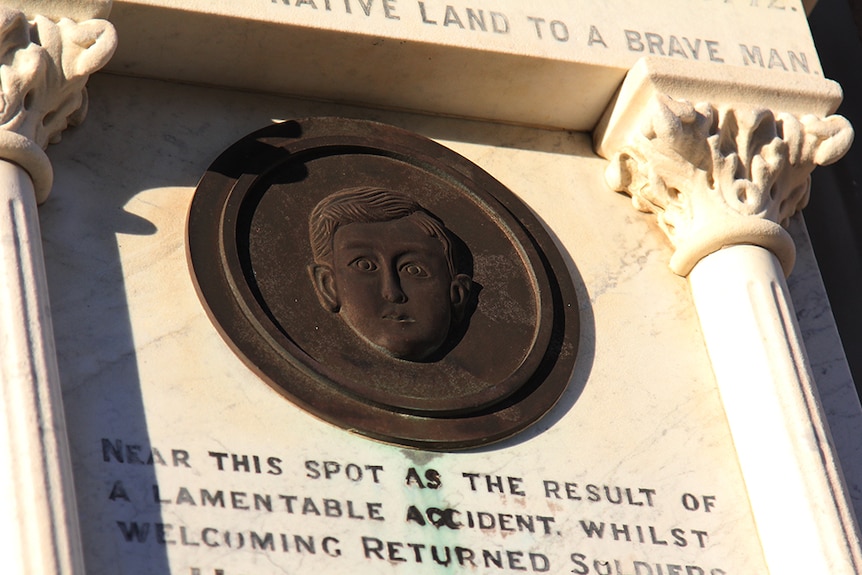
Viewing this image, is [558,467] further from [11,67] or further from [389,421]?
[11,67]

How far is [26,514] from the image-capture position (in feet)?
18.1

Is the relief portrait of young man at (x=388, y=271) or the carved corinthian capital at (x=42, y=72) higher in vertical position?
the carved corinthian capital at (x=42, y=72)

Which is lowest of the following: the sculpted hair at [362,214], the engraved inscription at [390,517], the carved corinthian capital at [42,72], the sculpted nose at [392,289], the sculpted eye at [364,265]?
the engraved inscription at [390,517]

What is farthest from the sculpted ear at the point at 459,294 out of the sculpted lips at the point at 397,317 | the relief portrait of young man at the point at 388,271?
the sculpted lips at the point at 397,317

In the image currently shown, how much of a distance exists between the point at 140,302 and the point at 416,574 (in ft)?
4.92

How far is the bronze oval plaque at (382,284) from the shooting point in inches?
257

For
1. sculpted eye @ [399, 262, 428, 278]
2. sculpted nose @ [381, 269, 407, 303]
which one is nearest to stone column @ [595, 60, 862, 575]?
sculpted eye @ [399, 262, 428, 278]

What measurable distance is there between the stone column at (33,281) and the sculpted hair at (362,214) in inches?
42.5

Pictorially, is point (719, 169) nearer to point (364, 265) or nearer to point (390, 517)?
point (364, 265)

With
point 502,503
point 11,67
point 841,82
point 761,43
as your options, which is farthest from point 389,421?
point 841,82

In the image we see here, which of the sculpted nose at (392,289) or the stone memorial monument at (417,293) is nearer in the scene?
the stone memorial monument at (417,293)

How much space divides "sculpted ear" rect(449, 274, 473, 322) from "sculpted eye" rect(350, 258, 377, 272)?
13.1 inches

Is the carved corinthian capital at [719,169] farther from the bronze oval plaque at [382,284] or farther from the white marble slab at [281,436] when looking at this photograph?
the bronze oval plaque at [382,284]

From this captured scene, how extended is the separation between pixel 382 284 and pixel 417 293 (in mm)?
147
